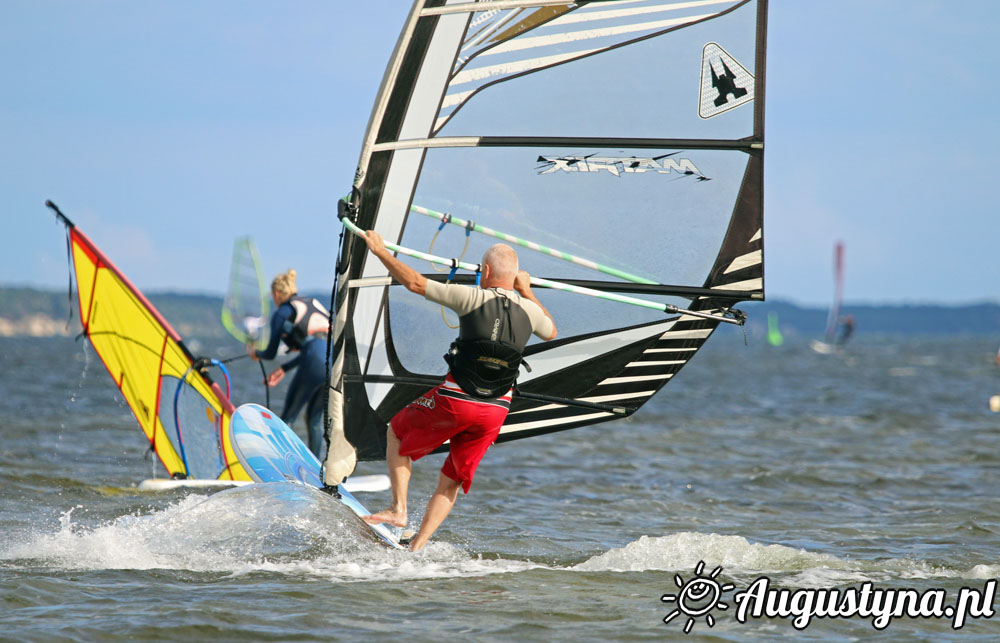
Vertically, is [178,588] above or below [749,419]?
above

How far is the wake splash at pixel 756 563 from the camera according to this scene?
502cm

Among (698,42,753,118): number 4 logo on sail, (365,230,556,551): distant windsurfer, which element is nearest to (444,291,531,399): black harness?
(365,230,556,551): distant windsurfer

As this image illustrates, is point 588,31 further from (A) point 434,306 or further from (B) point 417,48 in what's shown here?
(A) point 434,306

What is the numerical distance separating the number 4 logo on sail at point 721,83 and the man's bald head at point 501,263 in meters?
1.26

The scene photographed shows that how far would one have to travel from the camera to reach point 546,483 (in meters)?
8.98

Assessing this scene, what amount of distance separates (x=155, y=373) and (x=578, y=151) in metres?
4.09

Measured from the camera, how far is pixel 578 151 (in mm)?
5301

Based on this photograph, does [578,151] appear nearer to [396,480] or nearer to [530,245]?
[530,245]

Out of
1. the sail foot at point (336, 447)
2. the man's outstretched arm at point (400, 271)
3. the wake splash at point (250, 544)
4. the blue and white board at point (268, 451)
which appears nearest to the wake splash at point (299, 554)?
the wake splash at point (250, 544)

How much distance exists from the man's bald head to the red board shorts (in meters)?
0.53

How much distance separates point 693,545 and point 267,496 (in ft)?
7.15

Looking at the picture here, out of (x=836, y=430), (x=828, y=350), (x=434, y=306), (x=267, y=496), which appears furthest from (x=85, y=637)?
(x=828, y=350)

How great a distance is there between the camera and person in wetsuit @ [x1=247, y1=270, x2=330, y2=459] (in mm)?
7277

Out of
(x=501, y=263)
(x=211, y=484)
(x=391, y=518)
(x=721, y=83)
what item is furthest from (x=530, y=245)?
(x=211, y=484)
